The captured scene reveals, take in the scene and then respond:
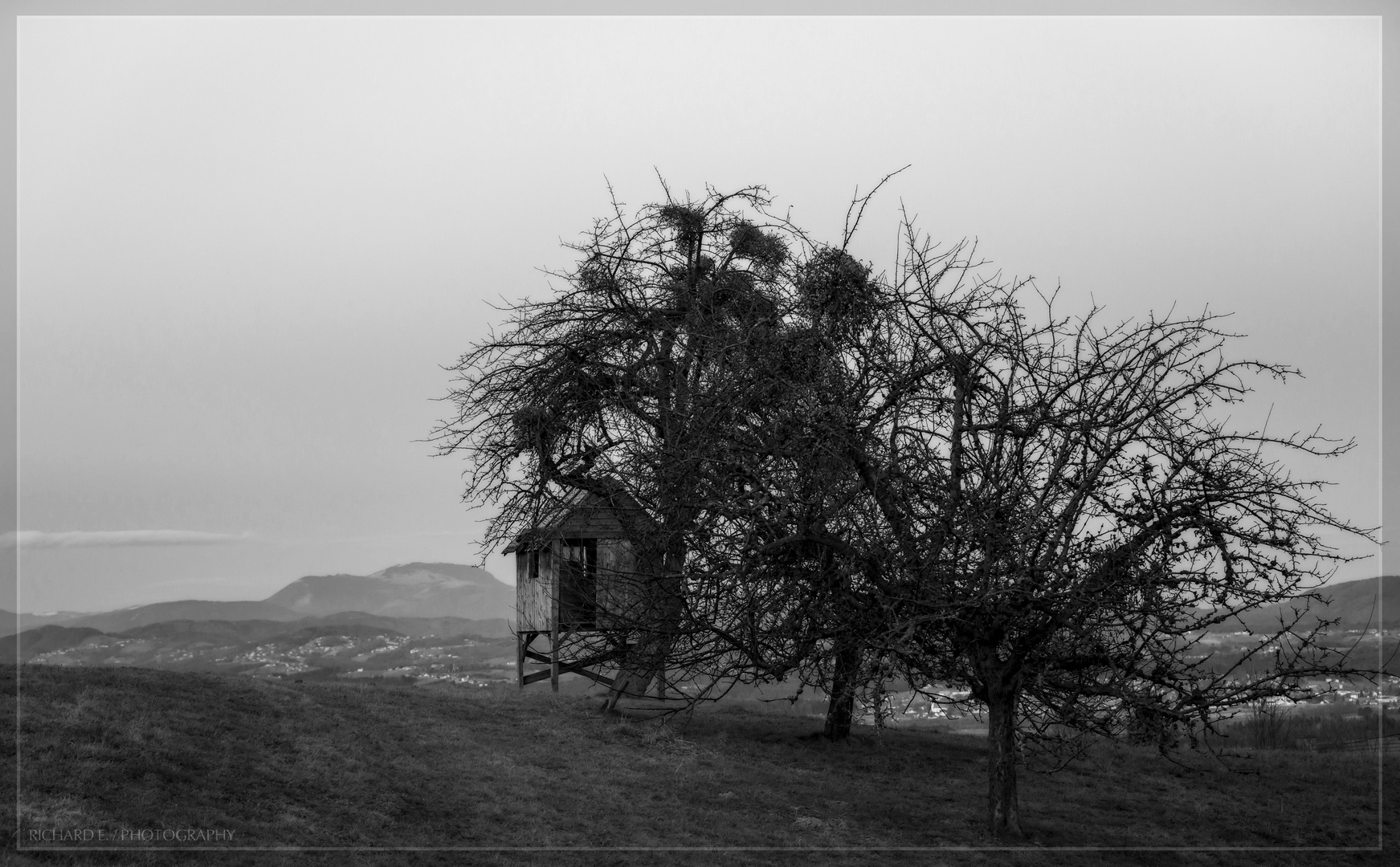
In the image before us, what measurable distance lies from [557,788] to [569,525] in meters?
5.35

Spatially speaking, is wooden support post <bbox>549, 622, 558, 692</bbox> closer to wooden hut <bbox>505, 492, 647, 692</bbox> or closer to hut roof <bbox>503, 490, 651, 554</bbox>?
wooden hut <bbox>505, 492, 647, 692</bbox>

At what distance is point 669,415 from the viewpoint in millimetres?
12211

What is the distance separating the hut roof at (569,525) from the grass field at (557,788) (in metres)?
3.20

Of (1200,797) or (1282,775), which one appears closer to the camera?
(1200,797)

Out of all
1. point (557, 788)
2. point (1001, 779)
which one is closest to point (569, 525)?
point (557, 788)

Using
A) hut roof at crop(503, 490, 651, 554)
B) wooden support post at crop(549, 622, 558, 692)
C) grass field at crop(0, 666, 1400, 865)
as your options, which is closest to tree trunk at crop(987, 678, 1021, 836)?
grass field at crop(0, 666, 1400, 865)

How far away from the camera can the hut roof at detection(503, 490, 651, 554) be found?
1652 centimetres

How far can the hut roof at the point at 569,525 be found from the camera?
16.5m

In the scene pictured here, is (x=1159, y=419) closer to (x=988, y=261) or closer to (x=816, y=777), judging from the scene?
(x=988, y=261)

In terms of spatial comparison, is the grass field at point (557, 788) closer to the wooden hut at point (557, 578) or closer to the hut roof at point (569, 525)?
the wooden hut at point (557, 578)

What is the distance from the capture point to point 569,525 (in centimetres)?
1856

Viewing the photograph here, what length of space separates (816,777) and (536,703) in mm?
6523

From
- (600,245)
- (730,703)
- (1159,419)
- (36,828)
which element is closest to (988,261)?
(1159,419)

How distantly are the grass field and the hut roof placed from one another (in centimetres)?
320
